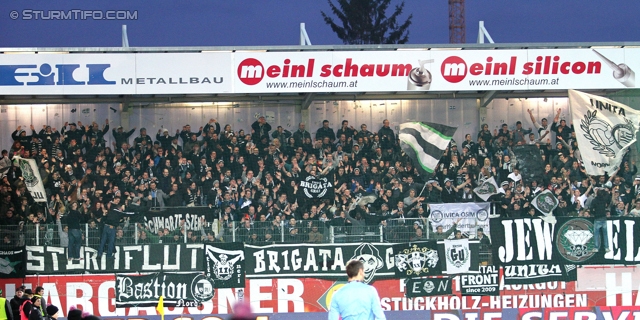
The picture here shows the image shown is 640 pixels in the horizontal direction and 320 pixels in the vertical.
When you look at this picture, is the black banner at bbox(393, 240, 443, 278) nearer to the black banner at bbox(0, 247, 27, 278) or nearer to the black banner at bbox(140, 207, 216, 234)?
the black banner at bbox(140, 207, 216, 234)

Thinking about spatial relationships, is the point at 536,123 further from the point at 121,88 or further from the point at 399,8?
the point at 399,8

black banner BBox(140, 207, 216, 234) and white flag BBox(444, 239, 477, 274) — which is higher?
black banner BBox(140, 207, 216, 234)

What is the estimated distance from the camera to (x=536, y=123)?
2305 centimetres

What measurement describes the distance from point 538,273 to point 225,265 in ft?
20.6

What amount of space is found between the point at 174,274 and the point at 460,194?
7.17 metres

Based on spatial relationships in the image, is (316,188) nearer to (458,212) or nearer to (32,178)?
(458,212)

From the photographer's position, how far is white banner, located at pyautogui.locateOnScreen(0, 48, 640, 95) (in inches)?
789

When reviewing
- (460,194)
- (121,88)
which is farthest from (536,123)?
(121,88)

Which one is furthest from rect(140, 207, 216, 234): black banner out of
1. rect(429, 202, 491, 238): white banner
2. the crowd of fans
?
rect(429, 202, 491, 238): white banner

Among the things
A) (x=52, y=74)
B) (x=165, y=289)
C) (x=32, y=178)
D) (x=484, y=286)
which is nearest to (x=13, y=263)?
(x=32, y=178)

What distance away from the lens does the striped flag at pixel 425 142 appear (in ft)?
67.3

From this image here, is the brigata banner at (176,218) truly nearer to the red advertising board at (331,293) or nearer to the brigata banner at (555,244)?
the red advertising board at (331,293)

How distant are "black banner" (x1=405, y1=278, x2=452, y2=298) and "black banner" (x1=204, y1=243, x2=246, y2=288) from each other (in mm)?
3332

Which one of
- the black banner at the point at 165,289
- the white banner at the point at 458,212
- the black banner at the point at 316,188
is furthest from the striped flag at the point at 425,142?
the black banner at the point at 165,289
